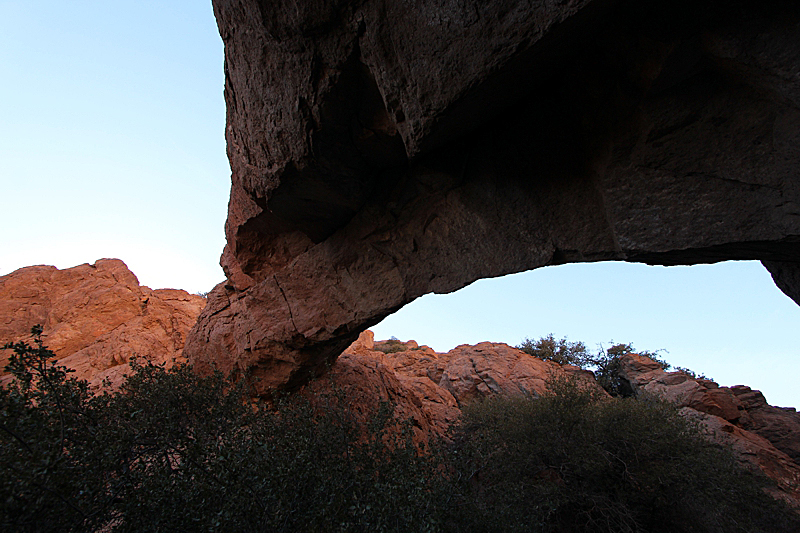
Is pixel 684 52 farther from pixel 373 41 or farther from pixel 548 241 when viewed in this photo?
pixel 373 41

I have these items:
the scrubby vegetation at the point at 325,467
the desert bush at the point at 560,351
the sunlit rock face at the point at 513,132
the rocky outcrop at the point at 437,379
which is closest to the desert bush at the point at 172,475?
the scrubby vegetation at the point at 325,467

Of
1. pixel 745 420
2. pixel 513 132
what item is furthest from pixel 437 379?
pixel 513 132

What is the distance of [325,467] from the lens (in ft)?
14.0

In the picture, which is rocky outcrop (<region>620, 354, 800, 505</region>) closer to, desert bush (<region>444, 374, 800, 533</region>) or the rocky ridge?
the rocky ridge

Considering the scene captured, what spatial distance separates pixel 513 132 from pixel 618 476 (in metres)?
6.33

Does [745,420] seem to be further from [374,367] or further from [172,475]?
[172,475]

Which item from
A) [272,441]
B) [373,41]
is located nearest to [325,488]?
[272,441]

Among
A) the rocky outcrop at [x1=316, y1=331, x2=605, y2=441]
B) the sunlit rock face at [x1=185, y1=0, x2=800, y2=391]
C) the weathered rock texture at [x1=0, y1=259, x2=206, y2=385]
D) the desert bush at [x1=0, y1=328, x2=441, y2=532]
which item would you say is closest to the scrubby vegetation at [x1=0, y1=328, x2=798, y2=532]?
the desert bush at [x1=0, y1=328, x2=441, y2=532]

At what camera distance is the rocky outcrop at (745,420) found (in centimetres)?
830

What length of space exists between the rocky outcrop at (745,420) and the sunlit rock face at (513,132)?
633cm

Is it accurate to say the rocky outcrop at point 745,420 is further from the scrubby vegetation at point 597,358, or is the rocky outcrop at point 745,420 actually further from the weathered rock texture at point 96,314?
the weathered rock texture at point 96,314

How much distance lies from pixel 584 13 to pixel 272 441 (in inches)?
205

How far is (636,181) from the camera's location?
395 cm

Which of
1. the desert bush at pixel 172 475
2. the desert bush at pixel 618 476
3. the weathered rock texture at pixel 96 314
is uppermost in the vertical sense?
the weathered rock texture at pixel 96 314
